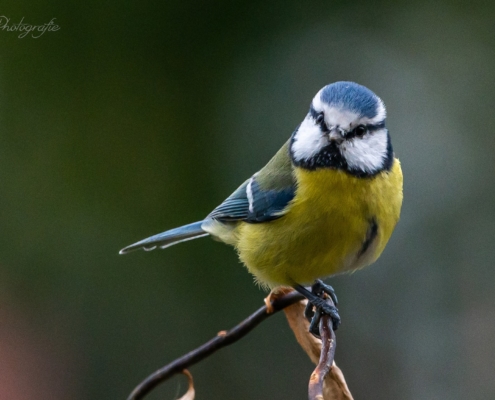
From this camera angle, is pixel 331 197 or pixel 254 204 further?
pixel 254 204

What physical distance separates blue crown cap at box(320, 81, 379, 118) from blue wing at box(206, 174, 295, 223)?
0.90ft

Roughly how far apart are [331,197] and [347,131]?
0.55 ft

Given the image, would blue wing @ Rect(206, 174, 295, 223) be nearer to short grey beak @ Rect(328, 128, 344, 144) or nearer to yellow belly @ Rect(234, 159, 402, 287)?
yellow belly @ Rect(234, 159, 402, 287)

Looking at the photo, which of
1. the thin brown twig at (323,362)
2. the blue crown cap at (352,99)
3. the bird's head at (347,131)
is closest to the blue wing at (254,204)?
the bird's head at (347,131)

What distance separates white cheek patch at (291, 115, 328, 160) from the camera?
58.6 inches

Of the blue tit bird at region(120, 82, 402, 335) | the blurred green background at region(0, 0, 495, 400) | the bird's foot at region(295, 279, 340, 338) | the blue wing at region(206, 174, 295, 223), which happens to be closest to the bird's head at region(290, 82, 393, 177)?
the blue tit bird at region(120, 82, 402, 335)

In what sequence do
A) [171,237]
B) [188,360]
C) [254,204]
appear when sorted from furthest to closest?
[171,237] < [254,204] < [188,360]

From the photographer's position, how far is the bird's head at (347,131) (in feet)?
4.72

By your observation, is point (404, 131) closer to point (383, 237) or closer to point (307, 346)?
point (383, 237)

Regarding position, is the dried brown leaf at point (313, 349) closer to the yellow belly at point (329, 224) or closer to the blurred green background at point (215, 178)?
the yellow belly at point (329, 224)

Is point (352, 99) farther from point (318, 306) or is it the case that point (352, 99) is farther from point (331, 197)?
point (318, 306)

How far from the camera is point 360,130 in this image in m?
1.47

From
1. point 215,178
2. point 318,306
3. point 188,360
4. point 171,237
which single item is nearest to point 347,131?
point 318,306

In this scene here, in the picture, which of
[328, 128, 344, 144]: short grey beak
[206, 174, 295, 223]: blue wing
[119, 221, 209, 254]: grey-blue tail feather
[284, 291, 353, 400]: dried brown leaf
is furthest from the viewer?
[119, 221, 209, 254]: grey-blue tail feather
